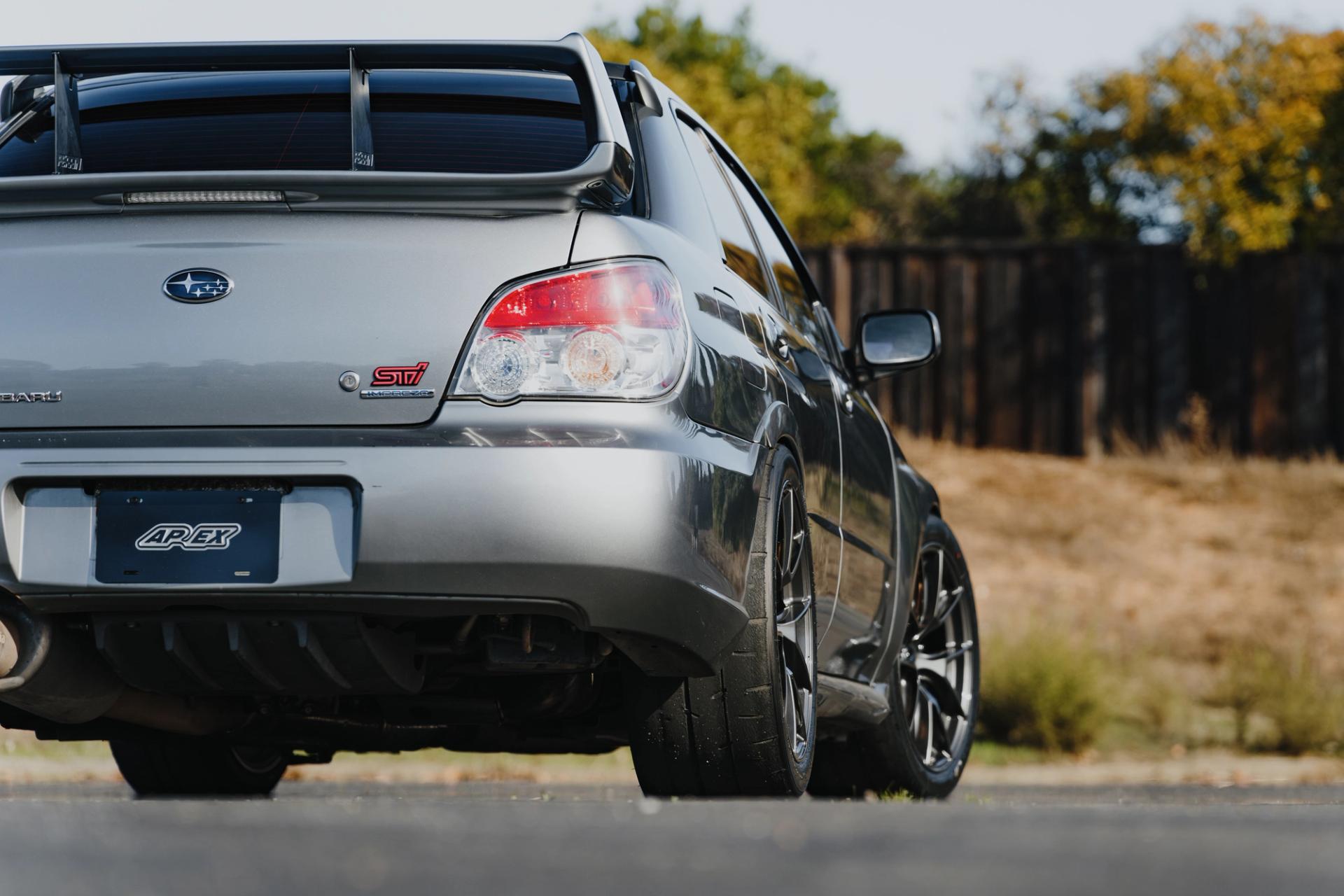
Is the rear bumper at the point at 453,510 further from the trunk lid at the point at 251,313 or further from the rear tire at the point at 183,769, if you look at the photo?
the rear tire at the point at 183,769

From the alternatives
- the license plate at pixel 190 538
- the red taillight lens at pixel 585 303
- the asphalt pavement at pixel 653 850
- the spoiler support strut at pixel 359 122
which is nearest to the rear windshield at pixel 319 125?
the spoiler support strut at pixel 359 122

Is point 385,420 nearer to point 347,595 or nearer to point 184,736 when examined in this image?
point 347,595

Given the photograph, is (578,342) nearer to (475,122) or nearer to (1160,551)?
(475,122)

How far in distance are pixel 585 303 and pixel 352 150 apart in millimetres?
742

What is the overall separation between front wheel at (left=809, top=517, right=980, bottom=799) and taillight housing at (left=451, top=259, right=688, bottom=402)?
6.57 ft

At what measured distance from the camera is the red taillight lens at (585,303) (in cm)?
327

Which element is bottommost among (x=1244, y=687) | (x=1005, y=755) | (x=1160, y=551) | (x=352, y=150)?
(x=1160, y=551)

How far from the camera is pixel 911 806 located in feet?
9.48

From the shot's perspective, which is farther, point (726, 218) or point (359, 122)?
point (726, 218)

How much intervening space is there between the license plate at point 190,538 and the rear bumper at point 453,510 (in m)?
0.03

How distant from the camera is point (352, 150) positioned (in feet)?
12.1

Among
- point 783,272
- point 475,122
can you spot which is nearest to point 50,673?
point 475,122

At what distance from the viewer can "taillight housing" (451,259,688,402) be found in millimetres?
3227

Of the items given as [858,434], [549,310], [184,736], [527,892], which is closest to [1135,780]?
[858,434]
